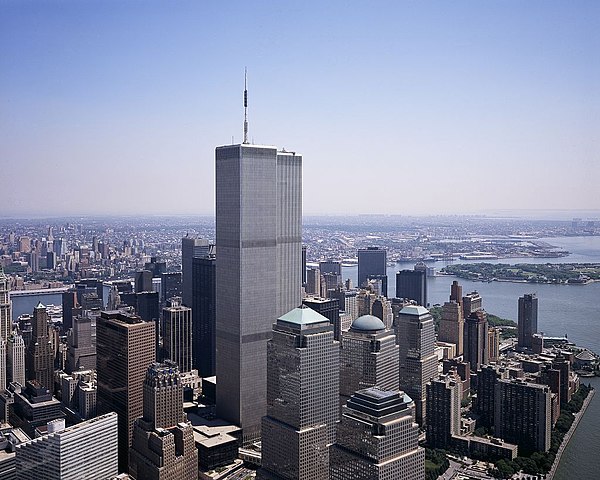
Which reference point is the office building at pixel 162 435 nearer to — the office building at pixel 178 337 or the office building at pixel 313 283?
the office building at pixel 178 337

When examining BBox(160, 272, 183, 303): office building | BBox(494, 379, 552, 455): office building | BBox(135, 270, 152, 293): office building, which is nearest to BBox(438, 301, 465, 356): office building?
BBox(494, 379, 552, 455): office building

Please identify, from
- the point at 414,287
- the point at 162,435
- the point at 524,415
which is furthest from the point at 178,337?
the point at 414,287

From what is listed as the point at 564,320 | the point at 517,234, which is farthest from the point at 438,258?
the point at 564,320

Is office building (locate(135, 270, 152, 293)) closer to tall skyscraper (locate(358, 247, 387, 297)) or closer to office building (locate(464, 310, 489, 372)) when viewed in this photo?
office building (locate(464, 310, 489, 372))

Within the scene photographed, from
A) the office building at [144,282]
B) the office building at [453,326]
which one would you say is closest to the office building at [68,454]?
the office building at [453,326]

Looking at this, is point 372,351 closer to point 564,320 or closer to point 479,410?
point 479,410
